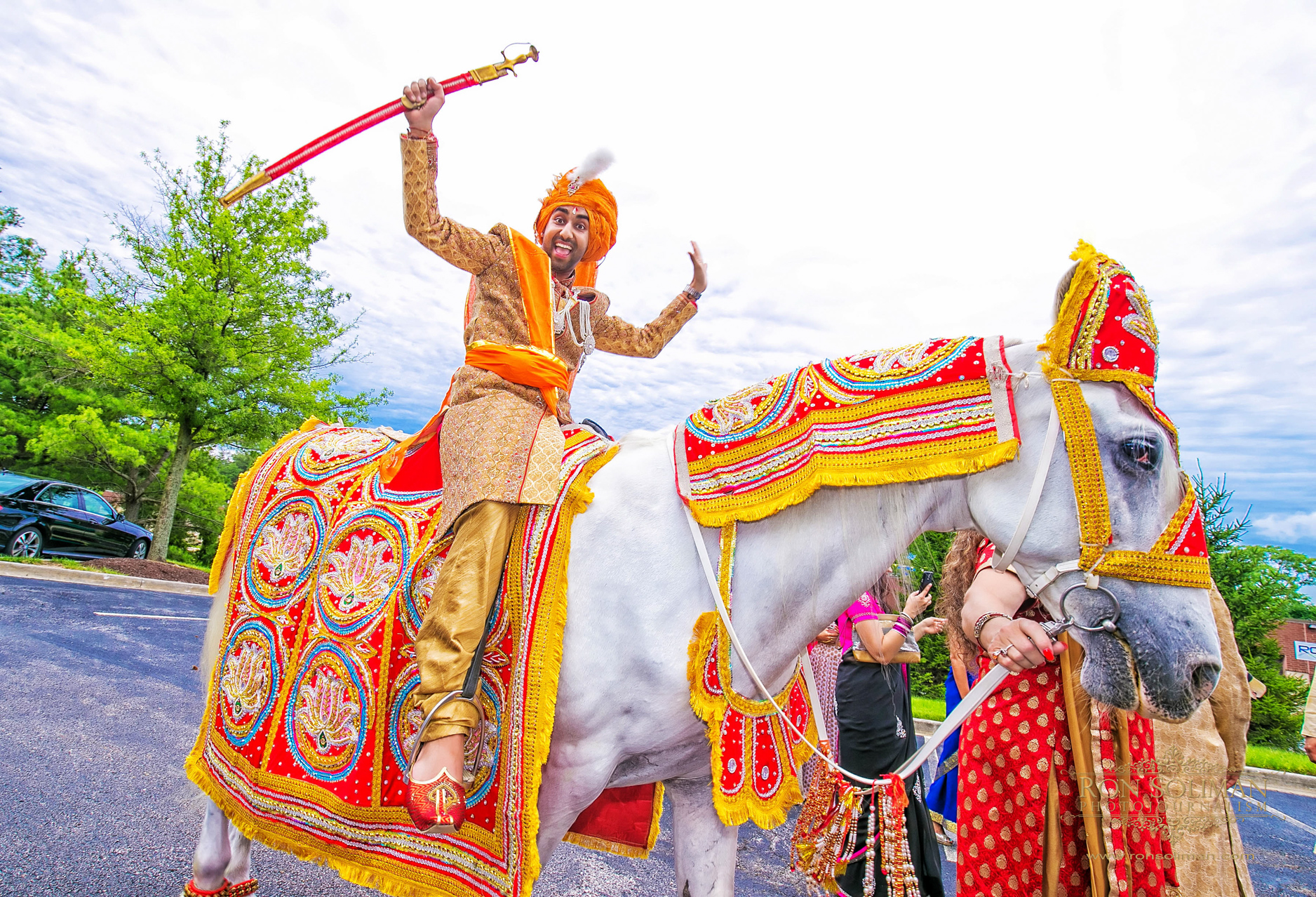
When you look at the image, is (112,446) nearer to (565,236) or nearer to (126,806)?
(126,806)

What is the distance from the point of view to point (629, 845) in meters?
2.46

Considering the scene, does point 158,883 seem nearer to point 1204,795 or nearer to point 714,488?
point 714,488

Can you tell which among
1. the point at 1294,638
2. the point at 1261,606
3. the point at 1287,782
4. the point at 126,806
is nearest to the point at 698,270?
the point at 126,806

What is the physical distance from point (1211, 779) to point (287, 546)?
11.6 ft

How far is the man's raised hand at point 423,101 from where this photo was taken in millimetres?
2049

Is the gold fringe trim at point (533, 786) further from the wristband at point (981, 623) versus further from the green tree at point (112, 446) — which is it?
the green tree at point (112, 446)

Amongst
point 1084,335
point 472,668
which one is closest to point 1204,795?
point 1084,335

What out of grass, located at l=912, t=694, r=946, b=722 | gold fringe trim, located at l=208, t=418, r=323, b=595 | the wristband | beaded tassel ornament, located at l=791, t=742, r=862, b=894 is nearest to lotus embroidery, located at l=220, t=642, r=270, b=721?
gold fringe trim, located at l=208, t=418, r=323, b=595

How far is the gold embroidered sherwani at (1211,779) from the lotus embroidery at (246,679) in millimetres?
3250

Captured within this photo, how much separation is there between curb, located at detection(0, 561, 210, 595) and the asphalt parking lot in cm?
367

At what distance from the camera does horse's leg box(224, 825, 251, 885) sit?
2.80 m

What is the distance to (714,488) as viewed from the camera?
6.27ft

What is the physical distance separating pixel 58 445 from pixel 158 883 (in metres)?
14.8

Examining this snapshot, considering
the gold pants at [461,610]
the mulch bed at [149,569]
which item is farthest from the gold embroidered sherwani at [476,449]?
the mulch bed at [149,569]
